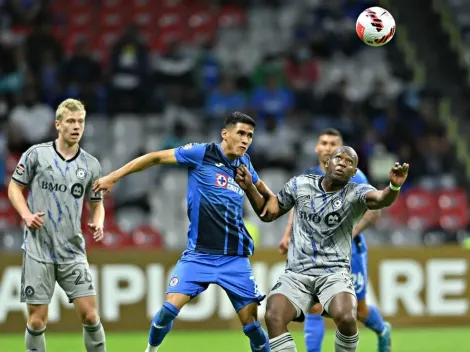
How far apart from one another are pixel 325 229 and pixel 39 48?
439 inches

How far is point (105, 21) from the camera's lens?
65.9ft

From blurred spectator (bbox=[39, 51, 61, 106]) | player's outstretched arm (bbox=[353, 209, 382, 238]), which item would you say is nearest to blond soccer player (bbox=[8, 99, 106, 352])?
player's outstretched arm (bbox=[353, 209, 382, 238])

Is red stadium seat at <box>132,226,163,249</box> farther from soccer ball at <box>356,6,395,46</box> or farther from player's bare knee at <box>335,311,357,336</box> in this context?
player's bare knee at <box>335,311,357,336</box>

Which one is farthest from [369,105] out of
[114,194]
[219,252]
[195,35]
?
[219,252]

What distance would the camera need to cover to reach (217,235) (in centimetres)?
877

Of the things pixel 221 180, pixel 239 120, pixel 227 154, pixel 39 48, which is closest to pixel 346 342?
pixel 221 180

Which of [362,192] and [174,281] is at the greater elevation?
[362,192]

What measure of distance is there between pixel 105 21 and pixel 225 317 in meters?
8.23

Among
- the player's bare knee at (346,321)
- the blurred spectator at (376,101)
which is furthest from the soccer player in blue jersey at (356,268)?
the blurred spectator at (376,101)

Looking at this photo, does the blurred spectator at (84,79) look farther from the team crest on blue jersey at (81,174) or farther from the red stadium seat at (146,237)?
the team crest on blue jersey at (81,174)

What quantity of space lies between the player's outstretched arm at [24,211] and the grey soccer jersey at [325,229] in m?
2.12

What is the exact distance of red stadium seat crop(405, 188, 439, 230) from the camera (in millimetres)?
17188

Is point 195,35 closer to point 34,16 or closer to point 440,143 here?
point 34,16

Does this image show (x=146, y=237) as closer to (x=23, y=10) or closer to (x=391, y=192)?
(x=23, y=10)
